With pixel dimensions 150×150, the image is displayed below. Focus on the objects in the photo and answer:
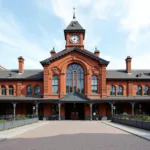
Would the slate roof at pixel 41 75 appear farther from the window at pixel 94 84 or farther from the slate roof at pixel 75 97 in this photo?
the slate roof at pixel 75 97

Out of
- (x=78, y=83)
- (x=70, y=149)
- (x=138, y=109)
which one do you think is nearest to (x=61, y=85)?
(x=78, y=83)

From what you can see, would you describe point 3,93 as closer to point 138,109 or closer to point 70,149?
point 138,109

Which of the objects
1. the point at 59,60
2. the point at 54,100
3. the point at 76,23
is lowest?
the point at 54,100

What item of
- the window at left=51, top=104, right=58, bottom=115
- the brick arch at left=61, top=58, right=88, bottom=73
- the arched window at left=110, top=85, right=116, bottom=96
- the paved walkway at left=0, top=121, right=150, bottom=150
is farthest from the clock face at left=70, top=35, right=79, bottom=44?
the paved walkway at left=0, top=121, right=150, bottom=150

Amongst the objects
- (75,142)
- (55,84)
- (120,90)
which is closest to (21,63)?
(55,84)

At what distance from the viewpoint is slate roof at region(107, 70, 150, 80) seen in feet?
151

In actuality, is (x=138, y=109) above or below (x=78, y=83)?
below

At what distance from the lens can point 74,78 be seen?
44062 millimetres

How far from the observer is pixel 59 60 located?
44031mm

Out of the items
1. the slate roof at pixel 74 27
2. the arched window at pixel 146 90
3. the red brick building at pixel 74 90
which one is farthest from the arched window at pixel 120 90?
the slate roof at pixel 74 27

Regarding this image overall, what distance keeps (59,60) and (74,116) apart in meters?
9.56

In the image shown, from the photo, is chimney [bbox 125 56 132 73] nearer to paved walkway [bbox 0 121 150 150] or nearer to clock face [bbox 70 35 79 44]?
clock face [bbox 70 35 79 44]

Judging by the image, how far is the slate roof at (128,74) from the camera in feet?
151

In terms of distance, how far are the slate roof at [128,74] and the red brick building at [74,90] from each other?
0.17 metres
